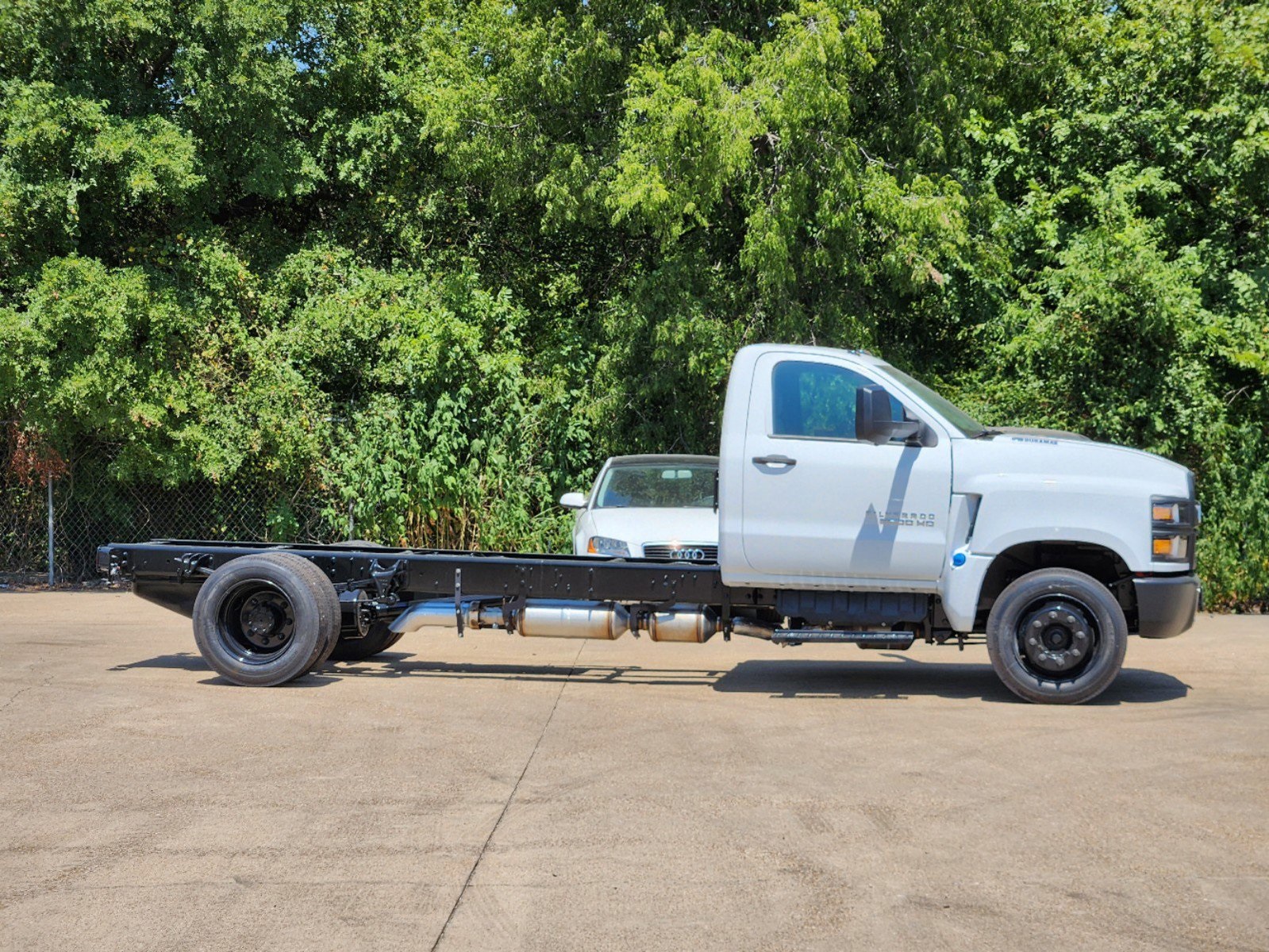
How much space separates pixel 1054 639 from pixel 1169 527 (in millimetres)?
1015

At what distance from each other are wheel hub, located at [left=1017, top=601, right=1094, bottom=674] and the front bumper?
13.8 inches

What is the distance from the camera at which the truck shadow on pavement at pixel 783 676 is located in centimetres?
986

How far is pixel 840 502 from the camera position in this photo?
9258 mm

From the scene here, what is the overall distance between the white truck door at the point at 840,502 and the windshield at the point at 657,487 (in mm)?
3245

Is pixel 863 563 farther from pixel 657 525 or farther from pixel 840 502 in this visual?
pixel 657 525

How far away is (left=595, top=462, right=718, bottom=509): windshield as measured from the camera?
12.9m

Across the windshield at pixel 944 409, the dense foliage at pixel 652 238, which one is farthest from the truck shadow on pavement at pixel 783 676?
the dense foliage at pixel 652 238

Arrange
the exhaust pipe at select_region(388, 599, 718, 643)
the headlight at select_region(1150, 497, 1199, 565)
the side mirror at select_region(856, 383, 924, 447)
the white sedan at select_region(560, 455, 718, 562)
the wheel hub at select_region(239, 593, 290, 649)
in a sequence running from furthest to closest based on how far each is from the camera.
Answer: the white sedan at select_region(560, 455, 718, 562) → the wheel hub at select_region(239, 593, 290, 649) → the exhaust pipe at select_region(388, 599, 718, 643) → the headlight at select_region(1150, 497, 1199, 565) → the side mirror at select_region(856, 383, 924, 447)

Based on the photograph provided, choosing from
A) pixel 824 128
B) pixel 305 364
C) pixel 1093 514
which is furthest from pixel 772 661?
pixel 305 364

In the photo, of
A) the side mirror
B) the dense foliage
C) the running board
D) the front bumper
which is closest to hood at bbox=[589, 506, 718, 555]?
the running board

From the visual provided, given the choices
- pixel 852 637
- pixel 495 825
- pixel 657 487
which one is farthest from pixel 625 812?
pixel 657 487

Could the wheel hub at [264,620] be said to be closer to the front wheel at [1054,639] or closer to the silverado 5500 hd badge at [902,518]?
the silverado 5500 hd badge at [902,518]

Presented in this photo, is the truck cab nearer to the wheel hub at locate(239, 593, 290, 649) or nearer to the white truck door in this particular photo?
the white truck door

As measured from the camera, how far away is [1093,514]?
909cm
